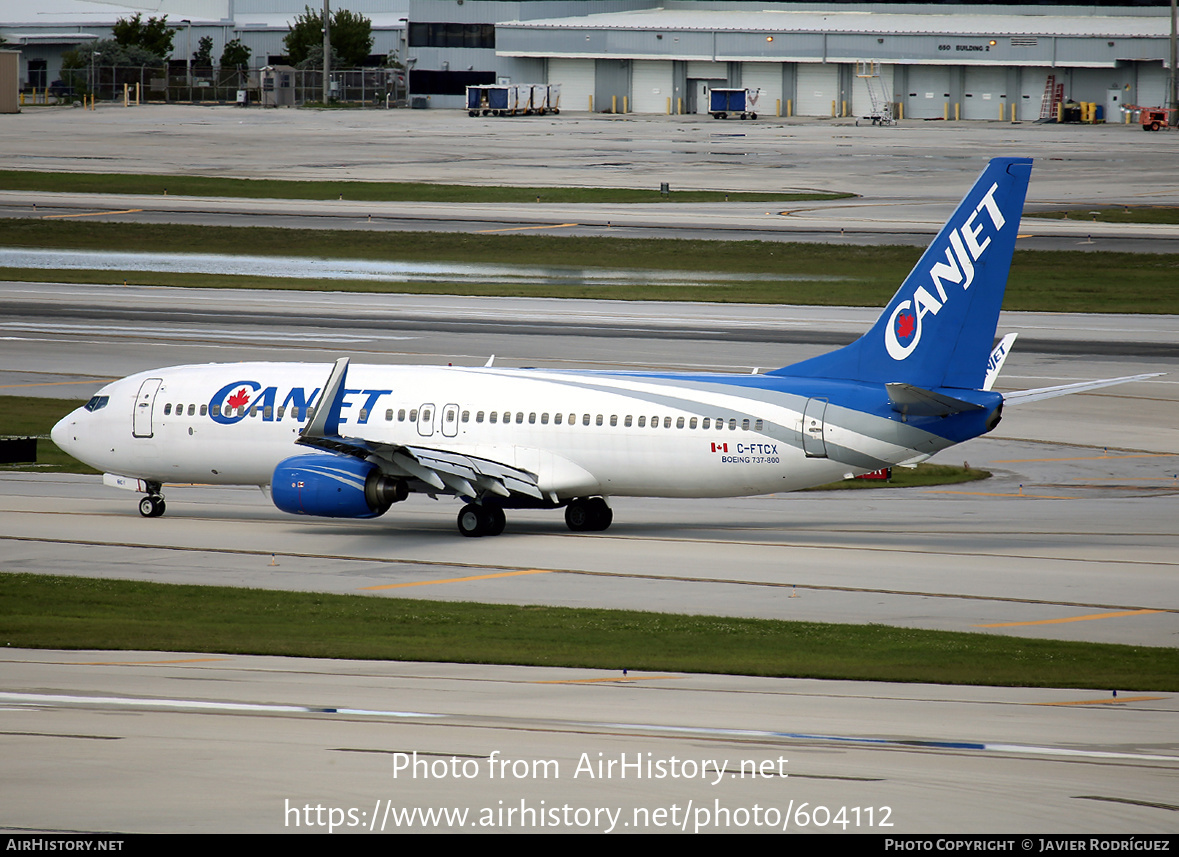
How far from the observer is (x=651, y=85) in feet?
568

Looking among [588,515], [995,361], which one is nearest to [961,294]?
[995,361]

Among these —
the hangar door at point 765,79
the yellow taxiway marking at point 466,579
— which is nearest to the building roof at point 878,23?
the hangar door at point 765,79

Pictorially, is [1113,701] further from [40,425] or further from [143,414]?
[40,425]

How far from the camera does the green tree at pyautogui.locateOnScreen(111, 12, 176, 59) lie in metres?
189

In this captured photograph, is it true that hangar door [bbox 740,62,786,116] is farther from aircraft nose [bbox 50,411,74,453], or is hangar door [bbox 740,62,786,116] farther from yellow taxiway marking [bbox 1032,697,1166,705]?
yellow taxiway marking [bbox 1032,697,1166,705]

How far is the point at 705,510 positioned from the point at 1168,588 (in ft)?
43.8

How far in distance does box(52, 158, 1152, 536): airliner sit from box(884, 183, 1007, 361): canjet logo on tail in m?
0.03

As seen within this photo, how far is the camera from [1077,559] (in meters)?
31.5

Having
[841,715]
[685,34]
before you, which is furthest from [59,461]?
[685,34]

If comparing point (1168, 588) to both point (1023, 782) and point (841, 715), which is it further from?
point (1023, 782)

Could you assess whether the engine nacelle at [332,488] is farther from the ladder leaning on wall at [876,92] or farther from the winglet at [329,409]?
the ladder leaning on wall at [876,92]

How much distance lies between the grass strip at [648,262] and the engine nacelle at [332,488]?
40578 millimetres

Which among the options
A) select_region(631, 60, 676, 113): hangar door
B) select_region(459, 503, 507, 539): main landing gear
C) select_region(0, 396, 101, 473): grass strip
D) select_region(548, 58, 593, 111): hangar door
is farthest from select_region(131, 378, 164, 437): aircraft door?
select_region(548, 58, 593, 111): hangar door

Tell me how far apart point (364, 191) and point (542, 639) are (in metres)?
84.3
